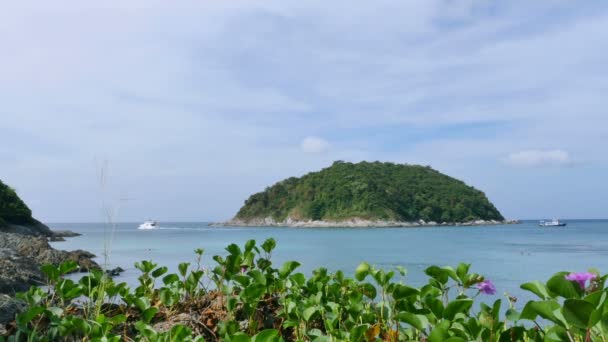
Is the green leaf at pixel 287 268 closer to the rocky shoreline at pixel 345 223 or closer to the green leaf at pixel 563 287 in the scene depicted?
the green leaf at pixel 563 287

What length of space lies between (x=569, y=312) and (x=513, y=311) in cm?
66

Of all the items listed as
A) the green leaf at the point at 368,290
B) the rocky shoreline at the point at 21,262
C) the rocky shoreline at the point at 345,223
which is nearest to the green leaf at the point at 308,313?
the green leaf at the point at 368,290

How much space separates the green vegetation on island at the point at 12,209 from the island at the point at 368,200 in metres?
63.0

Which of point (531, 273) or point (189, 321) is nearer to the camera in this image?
point (189, 321)

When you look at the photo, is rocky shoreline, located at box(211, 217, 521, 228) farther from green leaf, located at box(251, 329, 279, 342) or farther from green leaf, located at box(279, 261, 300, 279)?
green leaf, located at box(251, 329, 279, 342)

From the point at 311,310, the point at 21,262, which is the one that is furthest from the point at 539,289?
the point at 21,262

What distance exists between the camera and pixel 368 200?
10112 cm

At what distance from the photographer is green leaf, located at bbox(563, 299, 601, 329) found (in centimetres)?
113

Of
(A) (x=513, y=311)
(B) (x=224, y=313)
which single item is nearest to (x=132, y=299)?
(B) (x=224, y=313)

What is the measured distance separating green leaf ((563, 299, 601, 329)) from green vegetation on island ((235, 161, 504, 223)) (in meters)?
97.6

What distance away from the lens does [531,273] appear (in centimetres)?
2175

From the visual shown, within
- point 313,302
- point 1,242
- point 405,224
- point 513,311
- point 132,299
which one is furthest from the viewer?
point 405,224

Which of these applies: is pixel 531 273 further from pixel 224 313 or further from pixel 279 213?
pixel 279 213

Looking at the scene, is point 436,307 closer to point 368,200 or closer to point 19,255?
point 19,255
